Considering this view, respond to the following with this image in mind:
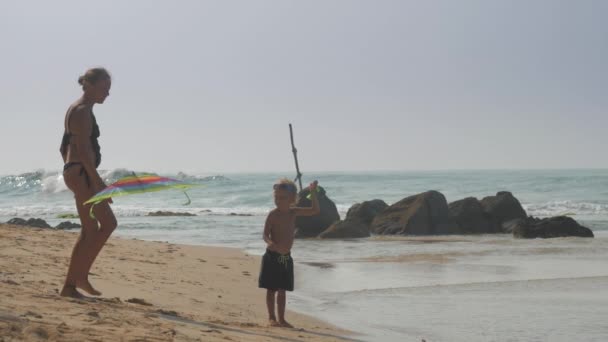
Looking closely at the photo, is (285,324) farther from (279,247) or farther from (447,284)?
(447,284)

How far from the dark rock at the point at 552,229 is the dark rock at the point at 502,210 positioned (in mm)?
2996

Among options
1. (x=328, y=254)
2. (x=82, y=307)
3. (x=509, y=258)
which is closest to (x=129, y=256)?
(x=328, y=254)

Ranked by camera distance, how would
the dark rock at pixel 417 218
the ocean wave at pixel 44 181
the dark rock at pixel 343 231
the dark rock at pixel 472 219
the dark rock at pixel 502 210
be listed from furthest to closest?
1. the ocean wave at pixel 44 181
2. the dark rock at pixel 502 210
3. the dark rock at pixel 472 219
4. the dark rock at pixel 417 218
5. the dark rock at pixel 343 231

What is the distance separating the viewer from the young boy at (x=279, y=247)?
19.4 feet

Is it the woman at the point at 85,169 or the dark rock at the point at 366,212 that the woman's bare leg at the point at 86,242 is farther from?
the dark rock at the point at 366,212

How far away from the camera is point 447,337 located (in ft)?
19.2

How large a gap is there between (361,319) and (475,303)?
4.95ft

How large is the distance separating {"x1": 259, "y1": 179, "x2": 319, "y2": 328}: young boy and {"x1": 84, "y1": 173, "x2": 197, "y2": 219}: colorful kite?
0.84 metres

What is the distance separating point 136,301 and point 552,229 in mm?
14011

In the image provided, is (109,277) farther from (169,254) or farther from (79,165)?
(169,254)

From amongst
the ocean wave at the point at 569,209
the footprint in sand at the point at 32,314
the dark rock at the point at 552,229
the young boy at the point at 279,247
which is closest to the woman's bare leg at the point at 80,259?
the footprint in sand at the point at 32,314

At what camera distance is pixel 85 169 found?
5.29 m

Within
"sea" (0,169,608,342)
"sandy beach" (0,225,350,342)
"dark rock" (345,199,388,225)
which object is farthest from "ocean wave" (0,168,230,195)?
"sandy beach" (0,225,350,342)

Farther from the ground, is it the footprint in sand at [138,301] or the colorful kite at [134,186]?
the colorful kite at [134,186]
